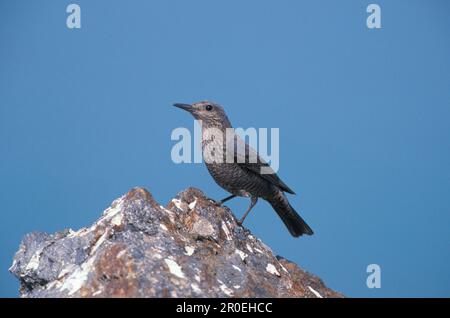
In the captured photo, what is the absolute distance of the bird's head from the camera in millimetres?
9078

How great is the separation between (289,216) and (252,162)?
4.59 ft

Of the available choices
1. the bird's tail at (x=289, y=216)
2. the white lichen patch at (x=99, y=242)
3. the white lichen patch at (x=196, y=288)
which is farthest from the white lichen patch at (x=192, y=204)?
the white lichen patch at (x=196, y=288)

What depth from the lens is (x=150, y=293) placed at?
5.00m

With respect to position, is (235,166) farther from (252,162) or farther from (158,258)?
(158,258)

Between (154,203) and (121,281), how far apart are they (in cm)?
163

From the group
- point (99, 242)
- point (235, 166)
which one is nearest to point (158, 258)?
point (99, 242)

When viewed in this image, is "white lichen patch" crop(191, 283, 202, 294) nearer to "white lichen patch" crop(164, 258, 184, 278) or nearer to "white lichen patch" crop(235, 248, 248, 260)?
"white lichen patch" crop(164, 258, 184, 278)

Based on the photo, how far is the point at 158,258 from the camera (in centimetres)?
552

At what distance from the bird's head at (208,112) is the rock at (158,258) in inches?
67.4

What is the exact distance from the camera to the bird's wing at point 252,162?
28.3 feet

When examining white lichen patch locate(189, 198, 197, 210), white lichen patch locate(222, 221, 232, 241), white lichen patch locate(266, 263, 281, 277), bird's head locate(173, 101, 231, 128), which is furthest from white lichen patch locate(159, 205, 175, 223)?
bird's head locate(173, 101, 231, 128)

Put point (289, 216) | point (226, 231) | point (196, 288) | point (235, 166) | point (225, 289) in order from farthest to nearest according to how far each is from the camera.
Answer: point (289, 216)
point (235, 166)
point (226, 231)
point (225, 289)
point (196, 288)

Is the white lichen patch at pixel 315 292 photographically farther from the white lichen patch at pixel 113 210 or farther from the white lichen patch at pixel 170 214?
the white lichen patch at pixel 113 210
